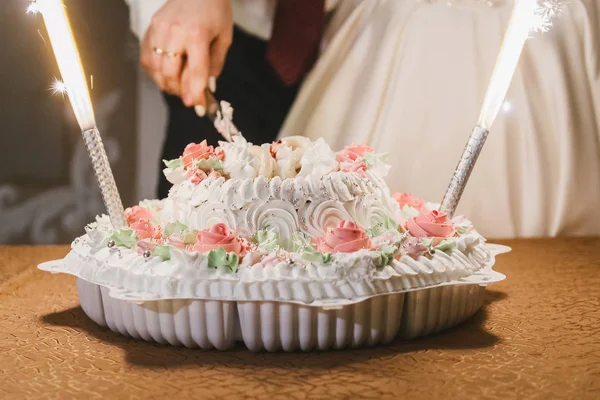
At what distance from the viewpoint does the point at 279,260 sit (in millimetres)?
1844

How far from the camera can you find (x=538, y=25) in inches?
84.0

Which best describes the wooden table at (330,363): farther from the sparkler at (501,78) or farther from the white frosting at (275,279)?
the sparkler at (501,78)

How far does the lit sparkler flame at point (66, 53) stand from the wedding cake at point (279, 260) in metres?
0.33

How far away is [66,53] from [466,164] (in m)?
1.31

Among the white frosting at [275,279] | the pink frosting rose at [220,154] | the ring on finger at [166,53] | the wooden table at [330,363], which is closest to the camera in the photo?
the wooden table at [330,363]

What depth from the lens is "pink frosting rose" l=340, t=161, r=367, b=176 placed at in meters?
2.15

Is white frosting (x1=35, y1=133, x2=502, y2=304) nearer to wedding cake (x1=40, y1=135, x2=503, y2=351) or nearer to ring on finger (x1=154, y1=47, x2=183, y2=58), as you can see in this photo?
wedding cake (x1=40, y1=135, x2=503, y2=351)

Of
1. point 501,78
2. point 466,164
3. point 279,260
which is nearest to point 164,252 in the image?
point 279,260

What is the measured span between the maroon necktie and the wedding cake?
164 centimetres

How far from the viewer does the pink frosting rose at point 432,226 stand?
2109mm

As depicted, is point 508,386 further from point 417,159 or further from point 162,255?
point 417,159

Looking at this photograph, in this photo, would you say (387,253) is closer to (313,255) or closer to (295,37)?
(313,255)

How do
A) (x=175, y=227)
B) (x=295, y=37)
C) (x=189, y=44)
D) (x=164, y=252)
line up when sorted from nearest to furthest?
(x=164, y=252) → (x=175, y=227) → (x=189, y=44) → (x=295, y=37)

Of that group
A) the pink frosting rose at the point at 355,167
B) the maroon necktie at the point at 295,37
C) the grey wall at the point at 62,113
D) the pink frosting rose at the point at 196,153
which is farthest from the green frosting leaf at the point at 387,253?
the grey wall at the point at 62,113
